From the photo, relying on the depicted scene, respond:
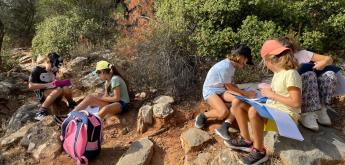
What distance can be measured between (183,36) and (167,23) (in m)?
0.42

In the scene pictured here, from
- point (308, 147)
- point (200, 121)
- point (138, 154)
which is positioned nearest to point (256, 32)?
point (200, 121)

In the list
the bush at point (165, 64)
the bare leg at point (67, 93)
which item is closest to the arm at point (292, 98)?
the bush at point (165, 64)

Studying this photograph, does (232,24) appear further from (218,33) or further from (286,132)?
(286,132)

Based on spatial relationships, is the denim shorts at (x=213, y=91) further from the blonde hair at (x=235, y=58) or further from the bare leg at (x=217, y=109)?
the blonde hair at (x=235, y=58)

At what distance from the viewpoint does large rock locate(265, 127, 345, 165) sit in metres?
4.14

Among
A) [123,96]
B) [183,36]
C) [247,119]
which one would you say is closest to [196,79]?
[183,36]

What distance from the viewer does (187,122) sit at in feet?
17.3

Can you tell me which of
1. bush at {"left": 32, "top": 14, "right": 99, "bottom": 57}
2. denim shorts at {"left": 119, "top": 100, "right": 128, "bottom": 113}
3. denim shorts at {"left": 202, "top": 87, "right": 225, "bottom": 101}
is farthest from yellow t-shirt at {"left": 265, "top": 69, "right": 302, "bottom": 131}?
bush at {"left": 32, "top": 14, "right": 99, "bottom": 57}

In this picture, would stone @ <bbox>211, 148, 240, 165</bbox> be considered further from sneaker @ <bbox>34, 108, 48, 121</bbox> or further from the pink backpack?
sneaker @ <bbox>34, 108, 48, 121</bbox>

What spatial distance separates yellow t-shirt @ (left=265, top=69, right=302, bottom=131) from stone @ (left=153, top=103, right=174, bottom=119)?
147cm

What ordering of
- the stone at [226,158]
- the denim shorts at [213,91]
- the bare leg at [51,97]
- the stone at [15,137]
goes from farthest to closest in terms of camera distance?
the bare leg at [51,97]
the stone at [15,137]
the denim shorts at [213,91]
the stone at [226,158]

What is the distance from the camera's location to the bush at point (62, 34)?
1004 cm

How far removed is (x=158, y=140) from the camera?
505cm

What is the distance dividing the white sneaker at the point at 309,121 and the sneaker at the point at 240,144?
68cm
